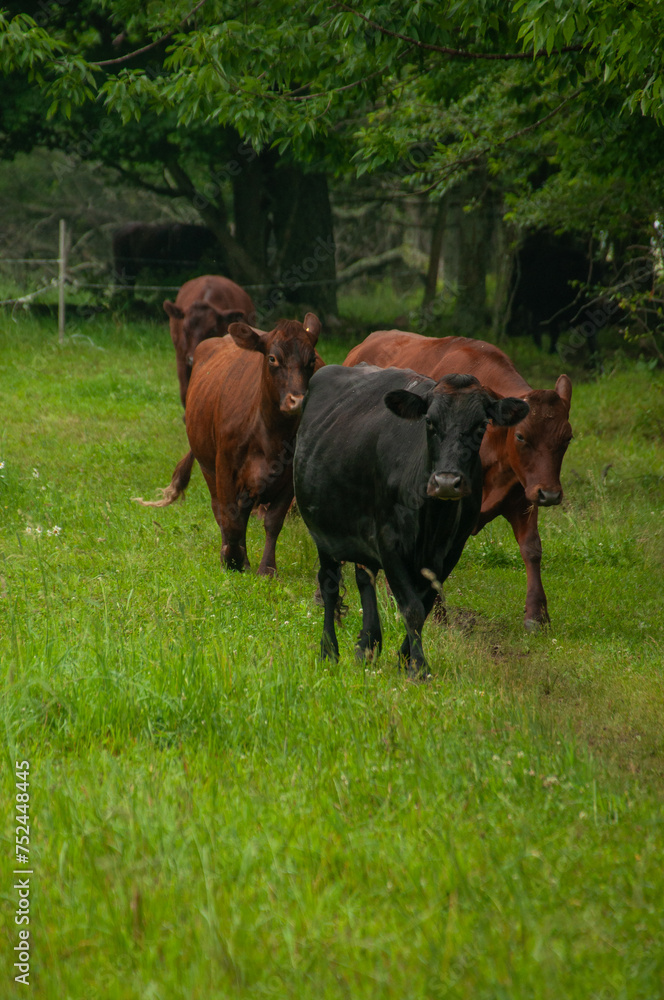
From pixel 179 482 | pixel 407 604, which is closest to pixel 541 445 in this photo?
pixel 407 604

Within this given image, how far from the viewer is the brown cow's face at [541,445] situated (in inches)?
284

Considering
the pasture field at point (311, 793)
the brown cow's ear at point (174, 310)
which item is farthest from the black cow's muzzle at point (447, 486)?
the brown cow's ear at point (174, 310)

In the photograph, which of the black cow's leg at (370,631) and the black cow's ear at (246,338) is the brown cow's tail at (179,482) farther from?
the black cow's leg at (370,631)

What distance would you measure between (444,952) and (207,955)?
0.58m

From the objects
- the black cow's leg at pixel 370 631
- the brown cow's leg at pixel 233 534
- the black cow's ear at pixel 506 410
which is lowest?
the brown cow's leg at pixel 233 534

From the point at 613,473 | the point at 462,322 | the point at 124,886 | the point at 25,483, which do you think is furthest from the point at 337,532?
the point at 462,322

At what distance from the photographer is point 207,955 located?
8.54 feet

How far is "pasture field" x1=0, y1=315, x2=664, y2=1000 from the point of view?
2646 millimetres

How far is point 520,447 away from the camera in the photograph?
7363 mm

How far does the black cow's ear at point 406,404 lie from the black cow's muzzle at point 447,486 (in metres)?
0.49

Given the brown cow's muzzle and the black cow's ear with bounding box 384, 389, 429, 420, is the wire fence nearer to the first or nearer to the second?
the brown cow's muzzle

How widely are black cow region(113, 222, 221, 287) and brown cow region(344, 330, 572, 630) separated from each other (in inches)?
660

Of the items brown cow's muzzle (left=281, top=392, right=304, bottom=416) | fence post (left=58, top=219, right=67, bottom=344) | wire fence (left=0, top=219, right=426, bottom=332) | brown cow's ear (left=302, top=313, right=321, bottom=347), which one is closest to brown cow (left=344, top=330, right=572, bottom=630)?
brown cow's ear (left=302, top=313, right=321, bottom=347)

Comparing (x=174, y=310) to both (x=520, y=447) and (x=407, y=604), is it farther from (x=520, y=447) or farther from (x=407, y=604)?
(x=407, y=604)
